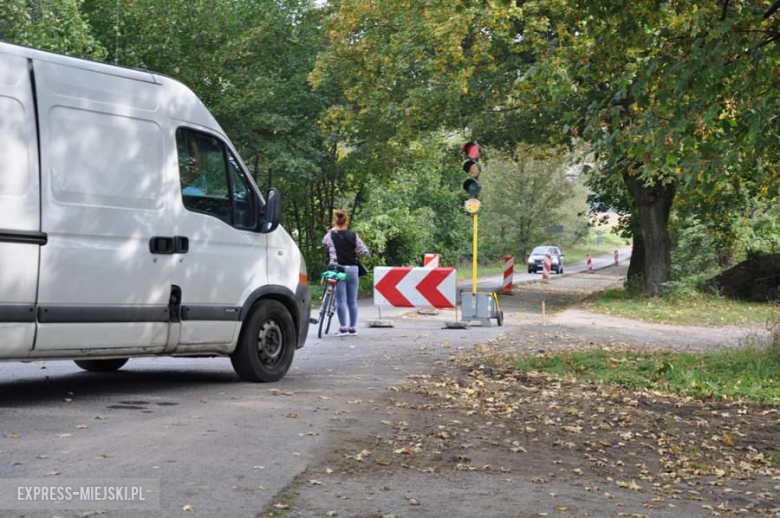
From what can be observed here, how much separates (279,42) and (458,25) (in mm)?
7577

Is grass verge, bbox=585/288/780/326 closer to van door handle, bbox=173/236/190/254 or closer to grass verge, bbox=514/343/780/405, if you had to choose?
grass verge, bbox=514/343/780/405

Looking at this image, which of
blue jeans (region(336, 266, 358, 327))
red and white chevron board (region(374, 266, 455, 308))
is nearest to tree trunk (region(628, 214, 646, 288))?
red and white chevron board (region(374, 266, 455, 308))

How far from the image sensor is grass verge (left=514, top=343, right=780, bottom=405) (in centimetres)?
1148

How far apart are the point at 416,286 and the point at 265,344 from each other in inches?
346

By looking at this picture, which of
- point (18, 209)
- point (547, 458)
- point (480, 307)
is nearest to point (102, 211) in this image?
point (18, 209)

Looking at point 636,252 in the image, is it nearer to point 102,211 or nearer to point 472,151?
point 472,151

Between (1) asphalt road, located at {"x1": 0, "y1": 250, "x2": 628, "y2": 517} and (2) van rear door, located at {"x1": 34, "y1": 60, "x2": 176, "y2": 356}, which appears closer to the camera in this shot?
(1) asphalt road, located at {"x1": 0, "y1": 250, "x2": 628, "y2": 517}

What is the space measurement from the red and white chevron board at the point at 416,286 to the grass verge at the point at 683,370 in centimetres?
509

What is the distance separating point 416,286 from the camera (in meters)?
19.5

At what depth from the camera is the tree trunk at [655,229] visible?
28672mm

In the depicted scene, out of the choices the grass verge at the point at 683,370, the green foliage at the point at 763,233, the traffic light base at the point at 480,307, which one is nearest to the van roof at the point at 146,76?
the grass verge at the point at 683,370

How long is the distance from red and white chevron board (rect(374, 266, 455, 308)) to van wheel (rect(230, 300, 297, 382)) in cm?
→ 830

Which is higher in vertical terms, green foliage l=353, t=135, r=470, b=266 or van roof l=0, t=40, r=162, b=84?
green foliage l=353, t=135, r=470, b=266

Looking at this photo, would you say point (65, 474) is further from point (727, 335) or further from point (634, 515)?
point (727, 335)
